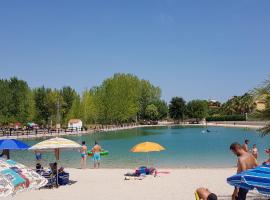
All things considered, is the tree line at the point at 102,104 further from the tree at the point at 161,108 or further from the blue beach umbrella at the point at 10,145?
the blue beach umbrella at the point at 10,145

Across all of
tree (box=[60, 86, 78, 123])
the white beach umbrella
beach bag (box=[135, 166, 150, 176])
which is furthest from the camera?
tree (box=[60, 86, 78, 123])

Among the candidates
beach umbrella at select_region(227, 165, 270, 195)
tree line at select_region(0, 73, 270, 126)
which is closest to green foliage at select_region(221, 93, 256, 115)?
tree line at select_region(0, 73, 270, 126)

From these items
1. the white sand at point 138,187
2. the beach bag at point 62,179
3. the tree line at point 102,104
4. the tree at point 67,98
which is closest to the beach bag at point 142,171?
the white sand at point 138,187

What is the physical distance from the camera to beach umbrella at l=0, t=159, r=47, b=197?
7.02 metres

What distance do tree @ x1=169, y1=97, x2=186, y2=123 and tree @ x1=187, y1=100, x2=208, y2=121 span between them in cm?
243

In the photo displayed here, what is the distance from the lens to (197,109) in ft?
459

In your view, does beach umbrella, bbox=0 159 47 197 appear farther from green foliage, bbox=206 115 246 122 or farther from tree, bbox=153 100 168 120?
tree, bbox=153 100 168 120

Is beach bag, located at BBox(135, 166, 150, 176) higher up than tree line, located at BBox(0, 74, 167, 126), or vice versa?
tree line, located at BBox(0, 74, 167, 126)

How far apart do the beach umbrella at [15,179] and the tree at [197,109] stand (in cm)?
13323

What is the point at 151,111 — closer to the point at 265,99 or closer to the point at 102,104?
the point at 102,104

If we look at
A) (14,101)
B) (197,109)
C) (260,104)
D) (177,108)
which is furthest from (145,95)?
(260,104)

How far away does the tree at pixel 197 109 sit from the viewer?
13962cm

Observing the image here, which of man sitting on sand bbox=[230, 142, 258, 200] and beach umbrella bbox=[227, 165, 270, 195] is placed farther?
man sitting on sand bbox=[230, 142, 258, 200]

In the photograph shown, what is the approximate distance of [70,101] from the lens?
10138 centimetres
